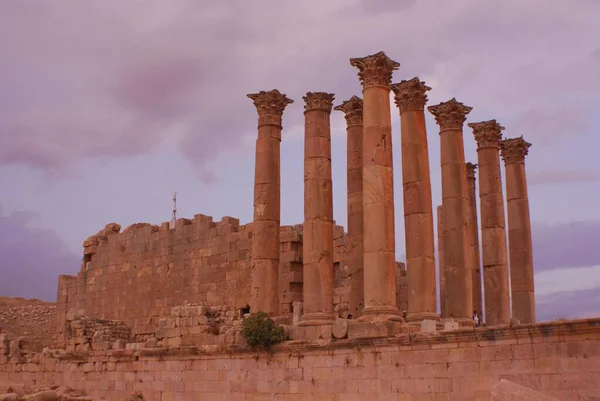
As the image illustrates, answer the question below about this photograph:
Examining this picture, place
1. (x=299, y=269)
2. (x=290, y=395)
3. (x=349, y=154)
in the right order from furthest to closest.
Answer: (x=299, y=269)
(x=349, y=154)
(x=290, y=395)

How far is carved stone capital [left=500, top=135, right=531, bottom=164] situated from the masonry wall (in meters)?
11.4

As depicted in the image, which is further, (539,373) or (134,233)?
(134,233)

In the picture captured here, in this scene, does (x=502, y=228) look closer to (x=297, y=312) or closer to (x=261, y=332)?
(x=297, y=312)

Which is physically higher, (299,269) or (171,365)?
(299,269)

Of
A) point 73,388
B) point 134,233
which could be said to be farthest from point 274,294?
point 134,233

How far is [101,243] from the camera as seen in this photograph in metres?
36.3

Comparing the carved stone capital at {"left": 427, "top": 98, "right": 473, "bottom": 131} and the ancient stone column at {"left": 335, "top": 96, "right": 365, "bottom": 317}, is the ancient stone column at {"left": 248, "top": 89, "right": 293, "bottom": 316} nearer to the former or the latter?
the ancient stone column at {"left": 335, "top": 96, "right": 365, "bottom": 317}

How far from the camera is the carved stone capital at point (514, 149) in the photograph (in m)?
27.3

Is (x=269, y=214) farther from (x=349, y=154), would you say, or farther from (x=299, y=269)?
(x=299, y=269)

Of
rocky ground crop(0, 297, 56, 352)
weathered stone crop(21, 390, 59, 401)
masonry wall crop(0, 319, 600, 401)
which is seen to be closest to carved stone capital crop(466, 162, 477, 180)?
masonry wall crop(0, 319, 600, 401)

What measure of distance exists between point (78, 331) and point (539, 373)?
18.5m

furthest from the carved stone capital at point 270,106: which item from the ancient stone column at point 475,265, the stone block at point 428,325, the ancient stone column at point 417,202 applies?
the ancient stone column at point 475,265

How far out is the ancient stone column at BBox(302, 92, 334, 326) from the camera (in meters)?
22.0

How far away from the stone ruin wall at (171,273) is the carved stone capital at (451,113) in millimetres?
5928
